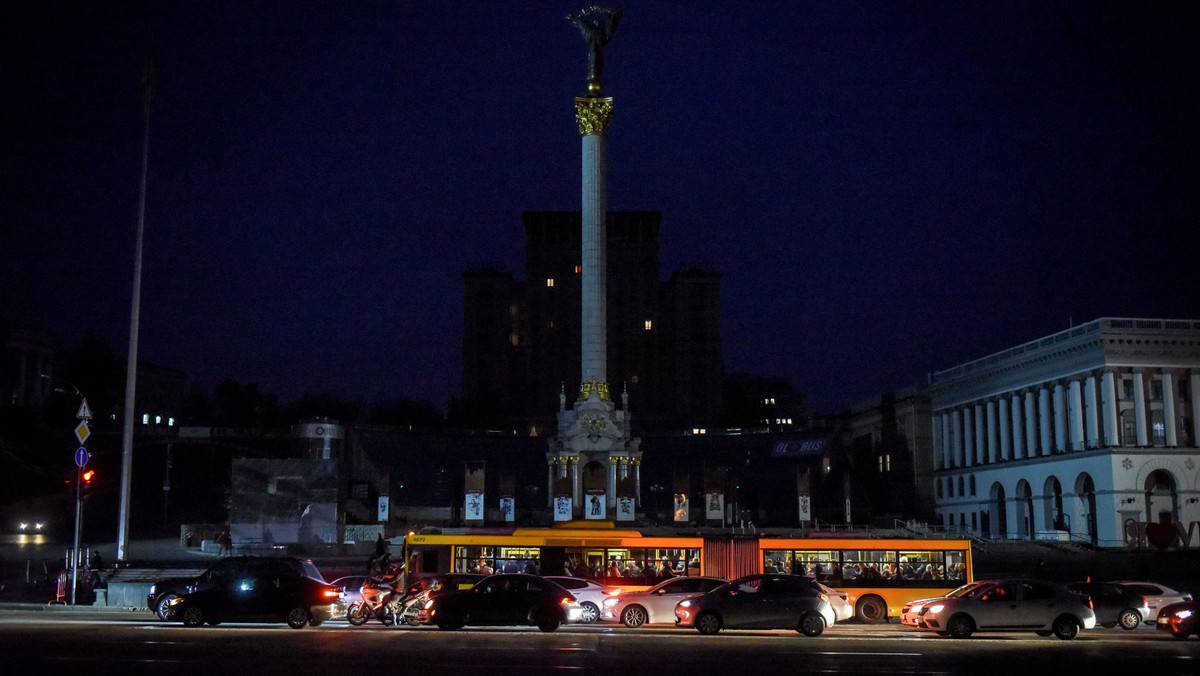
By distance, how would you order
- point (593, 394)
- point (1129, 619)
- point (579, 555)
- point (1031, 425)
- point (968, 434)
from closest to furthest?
point (1129, 619) → point (579, 555) → point (1031, 425) → point (593, 394) → point (968, 434)

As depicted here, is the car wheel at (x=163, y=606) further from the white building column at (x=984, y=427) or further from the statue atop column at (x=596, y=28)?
the white building column at (x=984, y=427)

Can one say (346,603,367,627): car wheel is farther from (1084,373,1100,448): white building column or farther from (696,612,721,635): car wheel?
(1084,373,1100,448): white building column

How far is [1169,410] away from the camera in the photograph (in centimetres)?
6819

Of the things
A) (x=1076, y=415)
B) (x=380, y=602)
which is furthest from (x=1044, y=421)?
(x=380, y=602)

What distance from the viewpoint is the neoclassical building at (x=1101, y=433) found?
218 ft

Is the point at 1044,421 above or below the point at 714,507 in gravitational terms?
above

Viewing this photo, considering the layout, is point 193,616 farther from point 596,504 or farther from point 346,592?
point 596,504

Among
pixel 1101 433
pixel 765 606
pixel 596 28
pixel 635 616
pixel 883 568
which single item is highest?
pixel 596 28

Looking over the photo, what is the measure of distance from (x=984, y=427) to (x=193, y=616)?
7093cm

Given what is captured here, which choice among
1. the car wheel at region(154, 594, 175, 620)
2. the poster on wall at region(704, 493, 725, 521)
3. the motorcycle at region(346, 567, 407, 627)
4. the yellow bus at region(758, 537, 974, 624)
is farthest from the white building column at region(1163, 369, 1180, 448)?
the car wheel at region(154, 594, 175, 620)

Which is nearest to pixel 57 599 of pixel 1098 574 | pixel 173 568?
pixel 173 568

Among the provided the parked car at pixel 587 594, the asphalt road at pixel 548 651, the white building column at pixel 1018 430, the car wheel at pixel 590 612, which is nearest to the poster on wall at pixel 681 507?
the parked car at pixel 587 594

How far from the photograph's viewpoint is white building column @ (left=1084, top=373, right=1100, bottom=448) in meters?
68.5

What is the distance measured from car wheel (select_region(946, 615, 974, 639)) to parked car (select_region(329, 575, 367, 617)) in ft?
50.7
